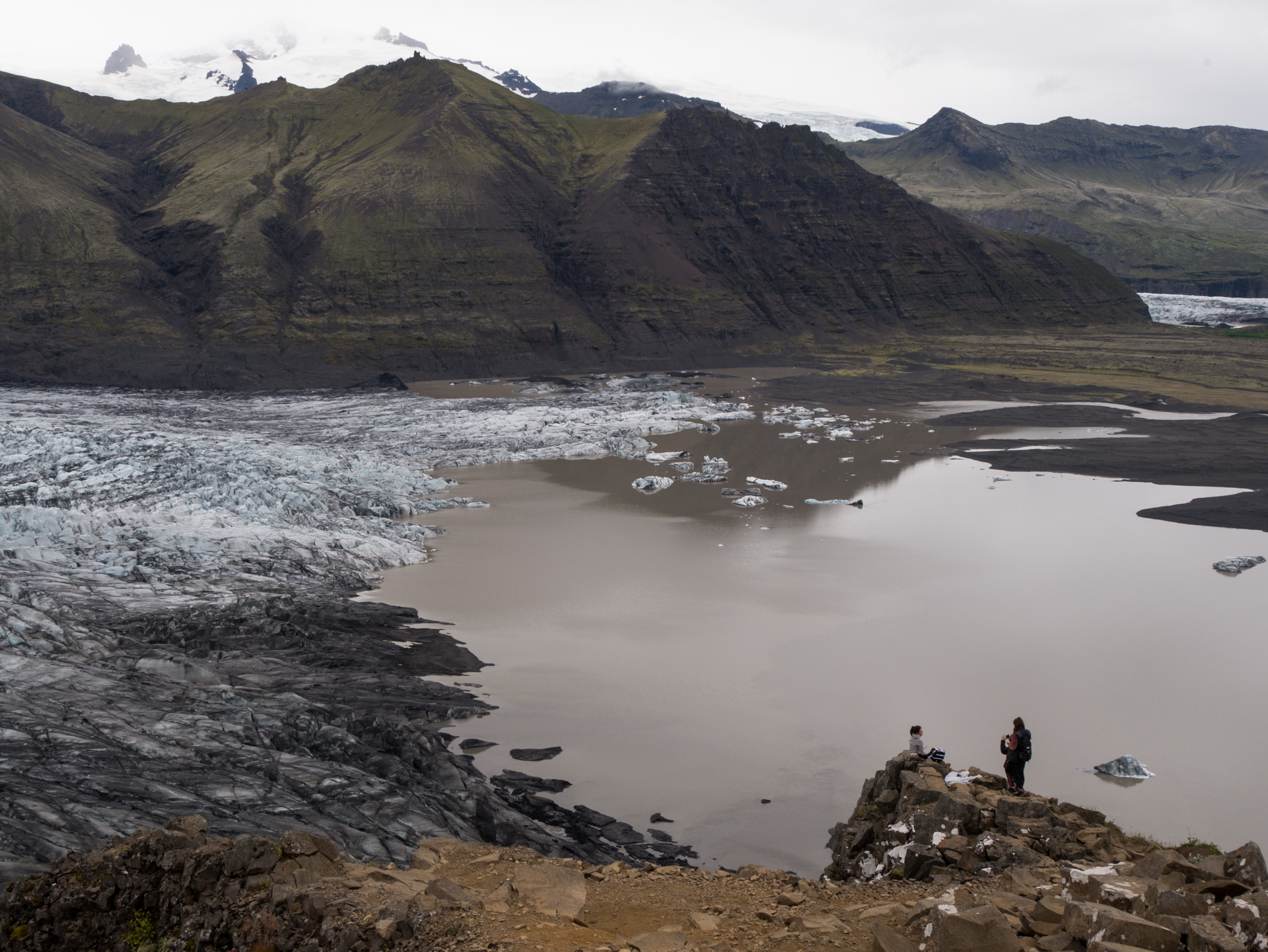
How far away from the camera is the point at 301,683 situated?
1805 centimetres

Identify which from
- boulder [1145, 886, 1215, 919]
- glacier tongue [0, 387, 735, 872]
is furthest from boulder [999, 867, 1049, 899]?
glacier tongue [0, 387, 735, 872]

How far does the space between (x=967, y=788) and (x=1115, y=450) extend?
149 feet

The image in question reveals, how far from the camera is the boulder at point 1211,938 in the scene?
677 cm

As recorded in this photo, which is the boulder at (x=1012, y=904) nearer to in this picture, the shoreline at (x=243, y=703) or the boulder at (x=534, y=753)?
the shoreline at (x=243, y=703)

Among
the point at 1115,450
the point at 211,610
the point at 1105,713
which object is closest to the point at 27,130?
the point at 211,610

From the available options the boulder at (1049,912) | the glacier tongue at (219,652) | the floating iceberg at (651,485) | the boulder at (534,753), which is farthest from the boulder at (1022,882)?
the floating iceberg at (651,485)

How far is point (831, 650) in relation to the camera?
887 inches

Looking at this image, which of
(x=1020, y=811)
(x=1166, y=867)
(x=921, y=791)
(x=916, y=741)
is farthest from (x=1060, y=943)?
(x=916, y=741)

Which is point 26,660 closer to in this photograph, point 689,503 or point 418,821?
point 418,821

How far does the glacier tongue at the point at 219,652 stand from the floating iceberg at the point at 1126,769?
9.83 m

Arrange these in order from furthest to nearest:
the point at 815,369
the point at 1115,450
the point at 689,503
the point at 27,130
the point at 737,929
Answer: the point at 27,130 < the point at 815,369 < the point at 1115,450 < the point at 689,503 < the point at 737,929

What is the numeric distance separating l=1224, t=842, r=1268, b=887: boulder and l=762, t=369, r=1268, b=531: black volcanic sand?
31.5 meters

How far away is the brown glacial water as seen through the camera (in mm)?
16344

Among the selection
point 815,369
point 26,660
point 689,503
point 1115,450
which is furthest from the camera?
point 815,369
